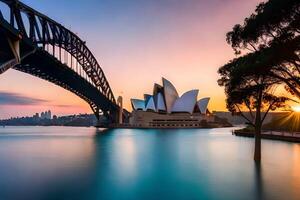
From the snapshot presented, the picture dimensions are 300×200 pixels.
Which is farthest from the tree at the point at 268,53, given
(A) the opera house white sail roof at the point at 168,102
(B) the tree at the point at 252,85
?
(A) the opera house white sail roof at the point at 168,102

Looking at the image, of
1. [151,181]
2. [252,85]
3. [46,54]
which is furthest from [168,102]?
[151,181]

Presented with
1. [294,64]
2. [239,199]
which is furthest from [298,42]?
[239,199]

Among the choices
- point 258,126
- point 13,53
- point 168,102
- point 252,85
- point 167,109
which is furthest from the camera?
point 167,109

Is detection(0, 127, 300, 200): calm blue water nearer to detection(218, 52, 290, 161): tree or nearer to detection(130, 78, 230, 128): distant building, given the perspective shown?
detection(218, 52, 290, 161): tree

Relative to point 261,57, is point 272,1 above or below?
above

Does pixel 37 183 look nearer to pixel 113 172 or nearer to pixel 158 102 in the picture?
pixel 113 172

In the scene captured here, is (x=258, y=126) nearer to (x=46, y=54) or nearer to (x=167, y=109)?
(x=46, y=54)

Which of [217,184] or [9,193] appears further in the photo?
[217,184]

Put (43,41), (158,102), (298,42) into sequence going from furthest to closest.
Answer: (158,102), (43,41), (298,42)
